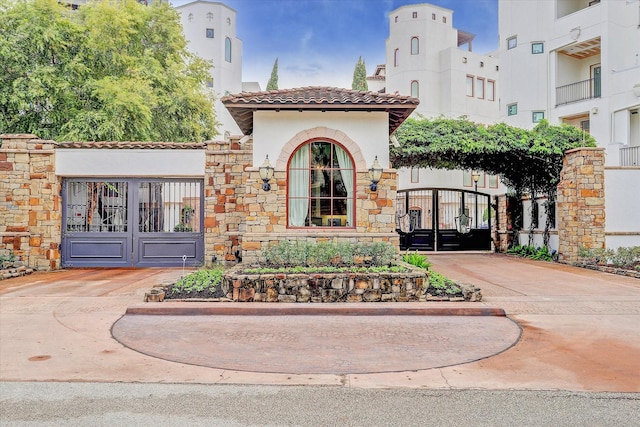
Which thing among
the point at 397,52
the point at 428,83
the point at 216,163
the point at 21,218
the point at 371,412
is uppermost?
the point at 397,52

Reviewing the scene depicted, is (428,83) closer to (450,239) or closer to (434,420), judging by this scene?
(450,239)

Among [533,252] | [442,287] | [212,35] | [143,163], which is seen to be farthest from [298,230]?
[212,35]

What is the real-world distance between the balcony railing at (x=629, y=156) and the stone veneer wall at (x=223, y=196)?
15748 mm

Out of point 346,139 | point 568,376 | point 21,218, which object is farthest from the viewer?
point 21,218

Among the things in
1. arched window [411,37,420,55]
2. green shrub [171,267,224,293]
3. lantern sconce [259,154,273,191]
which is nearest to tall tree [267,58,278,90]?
arched window [411,37,420,55]

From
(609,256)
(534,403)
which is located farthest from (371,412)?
(609,256)

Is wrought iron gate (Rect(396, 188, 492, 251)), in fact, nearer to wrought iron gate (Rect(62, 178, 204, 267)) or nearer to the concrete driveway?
the concrete driveway

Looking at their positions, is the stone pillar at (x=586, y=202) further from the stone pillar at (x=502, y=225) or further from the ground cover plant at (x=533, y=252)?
the stone pillar at (x=502, y=225)

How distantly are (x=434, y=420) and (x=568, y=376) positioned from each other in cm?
198

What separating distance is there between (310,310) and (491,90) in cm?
3125

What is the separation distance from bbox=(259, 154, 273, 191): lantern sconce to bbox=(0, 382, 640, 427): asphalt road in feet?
21.6

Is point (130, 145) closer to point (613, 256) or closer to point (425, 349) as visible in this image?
point (425, 349)

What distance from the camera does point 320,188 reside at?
11.4m

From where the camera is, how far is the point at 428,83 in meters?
32.6
